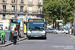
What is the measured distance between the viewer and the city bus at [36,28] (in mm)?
28609

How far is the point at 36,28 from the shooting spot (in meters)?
28.8

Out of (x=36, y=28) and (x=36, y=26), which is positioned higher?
(x=36, y=26)

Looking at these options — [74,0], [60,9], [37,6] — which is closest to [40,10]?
[37,6]

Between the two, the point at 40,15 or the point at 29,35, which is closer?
the point at 29,35

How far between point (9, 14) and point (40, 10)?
1014 centimetres

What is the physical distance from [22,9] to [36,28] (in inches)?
1699

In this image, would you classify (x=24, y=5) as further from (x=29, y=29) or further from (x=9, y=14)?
(x=29, y=29)

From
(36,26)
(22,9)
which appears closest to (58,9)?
(22,9)

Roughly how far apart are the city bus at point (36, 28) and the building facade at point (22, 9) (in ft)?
135

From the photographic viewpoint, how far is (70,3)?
71375 mm

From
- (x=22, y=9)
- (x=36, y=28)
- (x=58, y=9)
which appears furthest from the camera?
(x=22, y=9)

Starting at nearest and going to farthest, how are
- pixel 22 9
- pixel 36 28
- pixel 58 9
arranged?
pixel 36 28, pixel 58 9, pixel 22 9

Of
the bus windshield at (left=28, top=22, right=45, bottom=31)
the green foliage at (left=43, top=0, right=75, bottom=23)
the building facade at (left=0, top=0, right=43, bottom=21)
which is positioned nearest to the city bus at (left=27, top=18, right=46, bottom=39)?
the bus windshield at (left=28, top=22, right=45, bottom=31)

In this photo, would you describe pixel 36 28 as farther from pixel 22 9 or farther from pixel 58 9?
pixel 22 9
